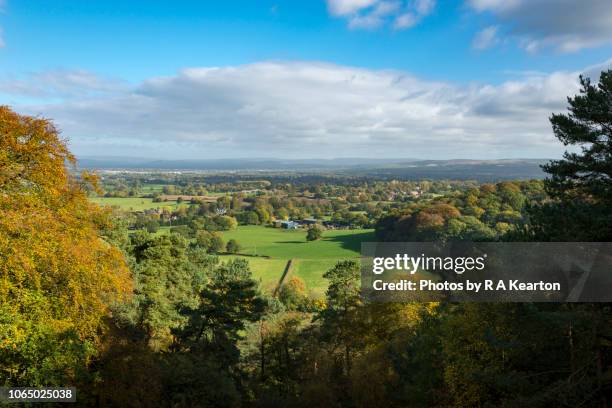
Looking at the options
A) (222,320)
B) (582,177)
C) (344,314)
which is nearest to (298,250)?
(344,314)

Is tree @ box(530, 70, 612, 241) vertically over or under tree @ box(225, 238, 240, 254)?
over

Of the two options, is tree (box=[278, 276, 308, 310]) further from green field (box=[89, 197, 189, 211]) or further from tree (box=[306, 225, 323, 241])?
green field (box=[89, 197, 189, 211])

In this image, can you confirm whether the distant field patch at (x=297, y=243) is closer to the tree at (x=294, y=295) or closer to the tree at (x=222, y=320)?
the tree at (x=294, y=295)

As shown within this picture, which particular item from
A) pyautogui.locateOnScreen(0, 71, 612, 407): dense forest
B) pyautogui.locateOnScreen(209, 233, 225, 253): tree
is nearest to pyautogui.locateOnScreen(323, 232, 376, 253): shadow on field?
pyautogui.locateOnScreen(209, 233, 225, 253): tree

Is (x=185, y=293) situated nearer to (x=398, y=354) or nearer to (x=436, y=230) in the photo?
(x=398, y=354)

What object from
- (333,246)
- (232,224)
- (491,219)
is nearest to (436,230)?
(491,219)

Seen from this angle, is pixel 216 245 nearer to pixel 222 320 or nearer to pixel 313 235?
pixel 313 235
